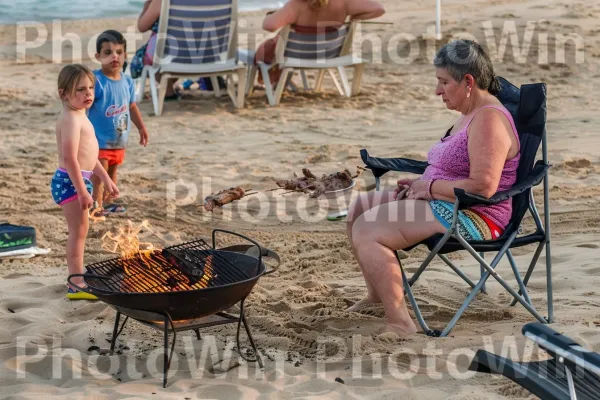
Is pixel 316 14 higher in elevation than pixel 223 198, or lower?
higher

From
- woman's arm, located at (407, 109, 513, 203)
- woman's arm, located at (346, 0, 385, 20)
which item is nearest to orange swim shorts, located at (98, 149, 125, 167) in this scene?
woman's arm, located at (407, 109, 513, 203)

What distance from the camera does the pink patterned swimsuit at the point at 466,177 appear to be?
4227mm

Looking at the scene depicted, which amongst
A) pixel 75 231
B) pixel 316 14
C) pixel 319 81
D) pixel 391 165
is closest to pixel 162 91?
pixel 316 14

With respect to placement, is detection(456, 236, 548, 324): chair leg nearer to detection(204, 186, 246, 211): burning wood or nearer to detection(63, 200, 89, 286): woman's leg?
detection(204, 186, 246, 211): burning wood

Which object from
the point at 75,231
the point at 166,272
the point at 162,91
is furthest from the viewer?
the point at 162,91

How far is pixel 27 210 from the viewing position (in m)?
6.61

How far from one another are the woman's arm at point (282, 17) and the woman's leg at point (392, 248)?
544cm

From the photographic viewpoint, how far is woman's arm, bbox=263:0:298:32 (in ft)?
30.7

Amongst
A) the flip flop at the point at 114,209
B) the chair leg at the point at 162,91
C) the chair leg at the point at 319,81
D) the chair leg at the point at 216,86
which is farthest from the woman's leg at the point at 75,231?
the chair leg at the point at 319,81

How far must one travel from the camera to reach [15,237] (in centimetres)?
563

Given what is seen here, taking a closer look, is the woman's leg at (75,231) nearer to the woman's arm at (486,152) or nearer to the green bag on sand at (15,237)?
the green bag on sand at (15,237)

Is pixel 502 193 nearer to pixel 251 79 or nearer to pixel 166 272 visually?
pixel 166 272

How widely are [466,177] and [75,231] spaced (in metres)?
2.15

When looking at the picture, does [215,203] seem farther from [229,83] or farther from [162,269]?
[229,83]
